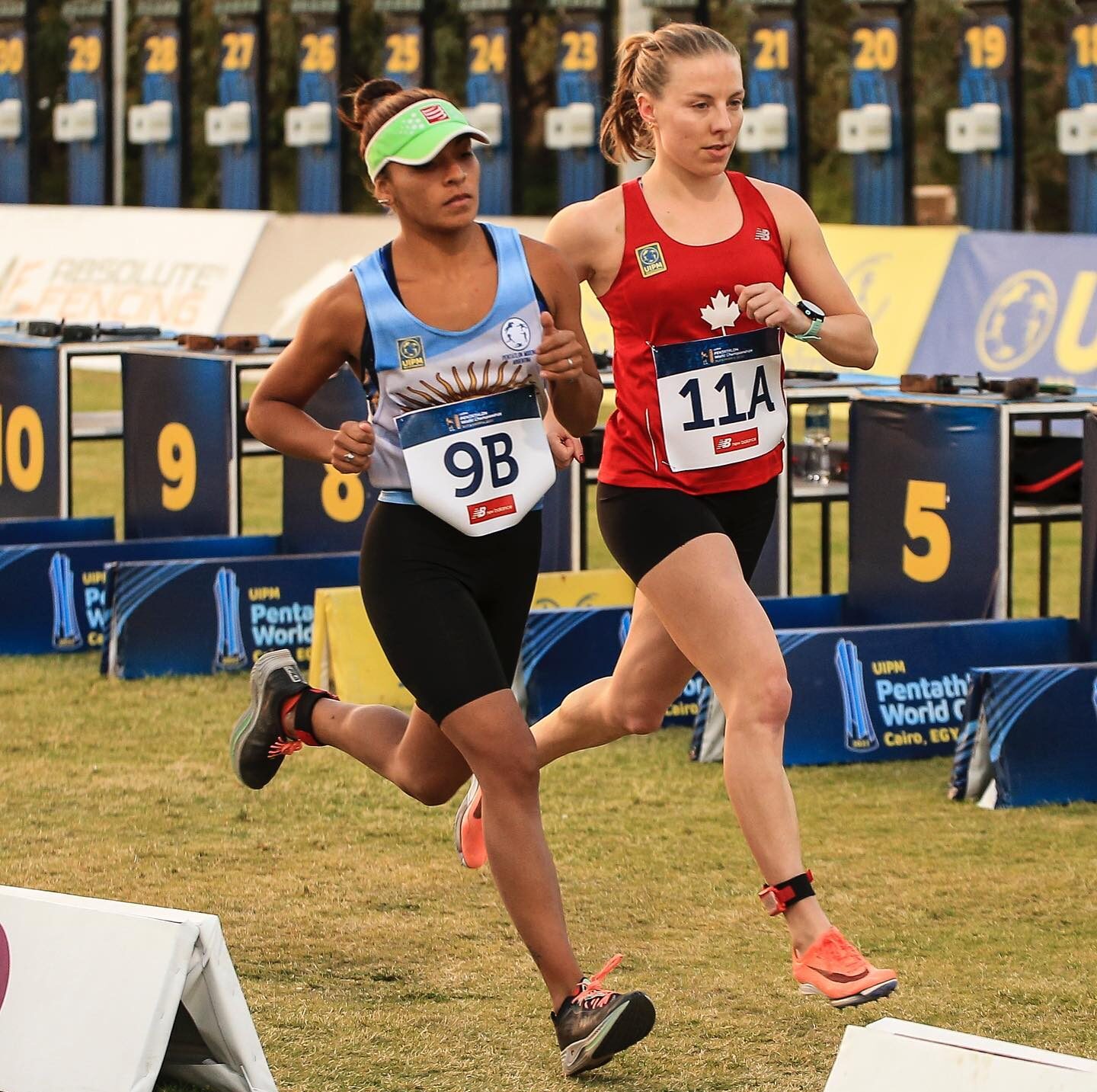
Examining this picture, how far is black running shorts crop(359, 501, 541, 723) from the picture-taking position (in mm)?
4227

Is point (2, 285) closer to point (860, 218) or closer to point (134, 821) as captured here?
point (860, 218)

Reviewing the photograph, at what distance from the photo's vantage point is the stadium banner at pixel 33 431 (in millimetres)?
9664

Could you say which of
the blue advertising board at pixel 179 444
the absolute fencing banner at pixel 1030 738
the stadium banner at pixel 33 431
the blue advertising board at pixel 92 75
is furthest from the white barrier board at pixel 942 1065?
the blue advertising board at pixel 92 75

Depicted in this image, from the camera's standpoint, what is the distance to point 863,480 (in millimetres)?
7578

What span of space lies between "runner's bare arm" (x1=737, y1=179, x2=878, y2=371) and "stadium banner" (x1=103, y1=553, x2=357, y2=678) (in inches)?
149

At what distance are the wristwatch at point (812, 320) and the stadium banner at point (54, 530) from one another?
5.32 metres

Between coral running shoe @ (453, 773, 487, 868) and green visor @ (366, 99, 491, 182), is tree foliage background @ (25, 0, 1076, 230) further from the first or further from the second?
green visor @ (366, 99, 491, 182)

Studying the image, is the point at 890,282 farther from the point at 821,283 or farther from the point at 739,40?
the point at 739,40

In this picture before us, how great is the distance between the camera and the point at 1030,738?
21.1 feet

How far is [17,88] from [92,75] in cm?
103

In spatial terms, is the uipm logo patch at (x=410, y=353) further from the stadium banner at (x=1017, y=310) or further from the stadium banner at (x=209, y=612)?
the stadium banner at (x=1017, y=310)

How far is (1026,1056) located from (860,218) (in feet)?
50.0

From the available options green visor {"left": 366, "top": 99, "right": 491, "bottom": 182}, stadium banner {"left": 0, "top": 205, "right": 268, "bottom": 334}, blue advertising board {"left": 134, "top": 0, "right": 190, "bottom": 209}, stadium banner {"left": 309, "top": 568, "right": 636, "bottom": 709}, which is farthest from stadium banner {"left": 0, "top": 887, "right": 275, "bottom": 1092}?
blue advertising board {"left": 134, "top": 0, "right": 190, "bottom": 209}

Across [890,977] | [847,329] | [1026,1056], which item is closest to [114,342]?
[847,329]
